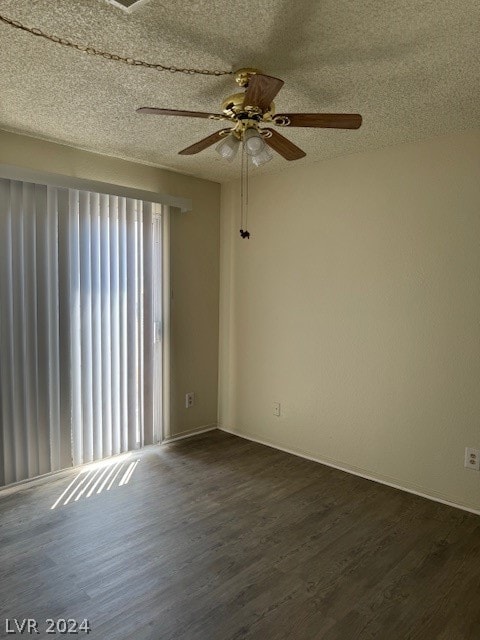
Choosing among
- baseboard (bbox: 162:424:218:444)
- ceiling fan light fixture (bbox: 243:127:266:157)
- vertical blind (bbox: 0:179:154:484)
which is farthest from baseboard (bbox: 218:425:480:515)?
ceiling fan light fixture (bbox: 243:127:266:157)

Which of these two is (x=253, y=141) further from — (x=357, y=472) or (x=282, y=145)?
(x=357, y=472)

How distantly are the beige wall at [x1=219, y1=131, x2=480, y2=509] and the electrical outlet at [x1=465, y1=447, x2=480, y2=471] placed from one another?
37 mm

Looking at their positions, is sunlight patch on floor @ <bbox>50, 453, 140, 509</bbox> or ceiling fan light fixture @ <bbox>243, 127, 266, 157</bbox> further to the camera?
sunlight patch on floor @ <bbox>50, 453, 140, 509</bbox>

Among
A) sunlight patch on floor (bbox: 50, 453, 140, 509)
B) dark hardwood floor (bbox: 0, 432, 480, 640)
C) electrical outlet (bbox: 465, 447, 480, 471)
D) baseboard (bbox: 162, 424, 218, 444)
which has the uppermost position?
electrical outlet (bbox: 465, 447, 480, 471)

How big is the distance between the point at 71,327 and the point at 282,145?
2001 mm

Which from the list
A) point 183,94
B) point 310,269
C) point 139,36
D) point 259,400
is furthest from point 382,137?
point 259,400

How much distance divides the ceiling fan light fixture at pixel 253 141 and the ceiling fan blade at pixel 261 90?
0.46ft

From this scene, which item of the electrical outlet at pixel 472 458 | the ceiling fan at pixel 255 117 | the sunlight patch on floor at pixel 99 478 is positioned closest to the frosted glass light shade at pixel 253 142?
the ceiling fan at pixel 255 117

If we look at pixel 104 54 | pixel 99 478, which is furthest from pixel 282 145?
pixel 99 478

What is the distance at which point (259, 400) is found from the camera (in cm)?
399

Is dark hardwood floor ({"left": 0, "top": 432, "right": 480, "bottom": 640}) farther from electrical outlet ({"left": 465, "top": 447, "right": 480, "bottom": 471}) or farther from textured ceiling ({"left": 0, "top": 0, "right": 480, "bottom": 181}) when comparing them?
→ textured ceiling ({"left": 0, "top": 0, "right": 480, "bottom": 181})

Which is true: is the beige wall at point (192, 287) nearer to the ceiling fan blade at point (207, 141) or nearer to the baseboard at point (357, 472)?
the baseboard at point (357, 472)

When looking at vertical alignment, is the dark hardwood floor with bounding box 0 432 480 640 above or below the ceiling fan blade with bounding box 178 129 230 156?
below

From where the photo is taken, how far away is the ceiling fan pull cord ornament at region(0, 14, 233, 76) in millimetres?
1688
